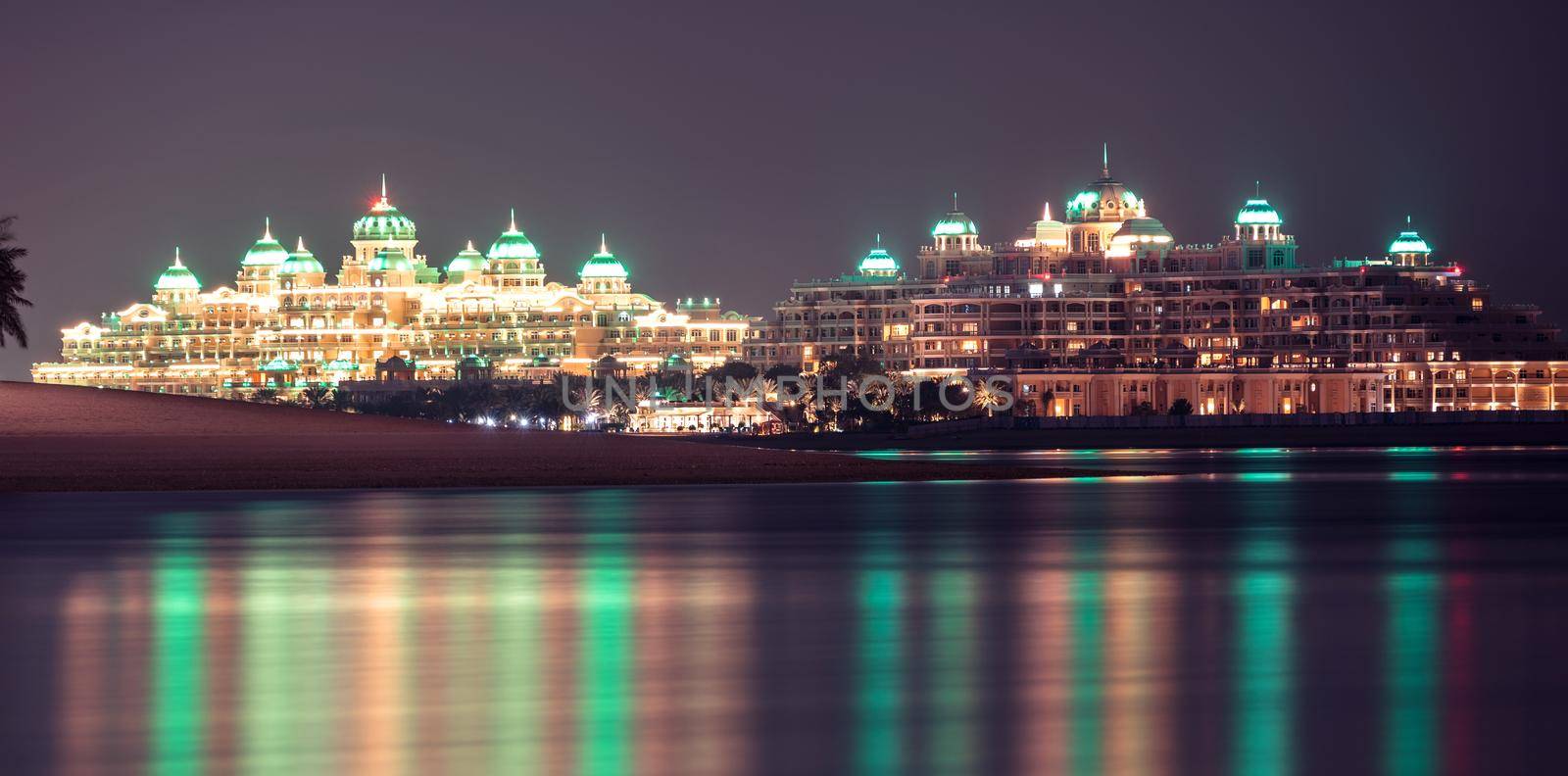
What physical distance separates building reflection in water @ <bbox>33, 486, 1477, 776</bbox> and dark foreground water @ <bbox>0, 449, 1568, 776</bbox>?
7 cm

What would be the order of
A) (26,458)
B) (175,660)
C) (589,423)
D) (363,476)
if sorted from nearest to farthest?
(175,660)
(363,476)
(26,458)
(589,423)

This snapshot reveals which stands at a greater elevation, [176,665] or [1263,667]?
[176,665]

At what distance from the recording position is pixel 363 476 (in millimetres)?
70125

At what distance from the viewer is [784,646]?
26469 millimetres

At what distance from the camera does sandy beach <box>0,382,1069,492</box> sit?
227 ft

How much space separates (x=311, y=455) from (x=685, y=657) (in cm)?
5565

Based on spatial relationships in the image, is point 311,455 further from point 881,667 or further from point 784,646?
point 881,667

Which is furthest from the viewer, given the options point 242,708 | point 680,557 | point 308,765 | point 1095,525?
point 1095,525

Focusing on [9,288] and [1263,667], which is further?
[9,288]

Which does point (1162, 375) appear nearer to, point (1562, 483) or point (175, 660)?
point (1562, 483)

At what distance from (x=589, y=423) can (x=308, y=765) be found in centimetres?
17231

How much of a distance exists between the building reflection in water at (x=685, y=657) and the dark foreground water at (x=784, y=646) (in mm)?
71


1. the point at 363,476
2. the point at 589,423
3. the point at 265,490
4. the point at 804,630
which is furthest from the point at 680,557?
the point at 589,423

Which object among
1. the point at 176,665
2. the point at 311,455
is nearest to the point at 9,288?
the point at 311,455
